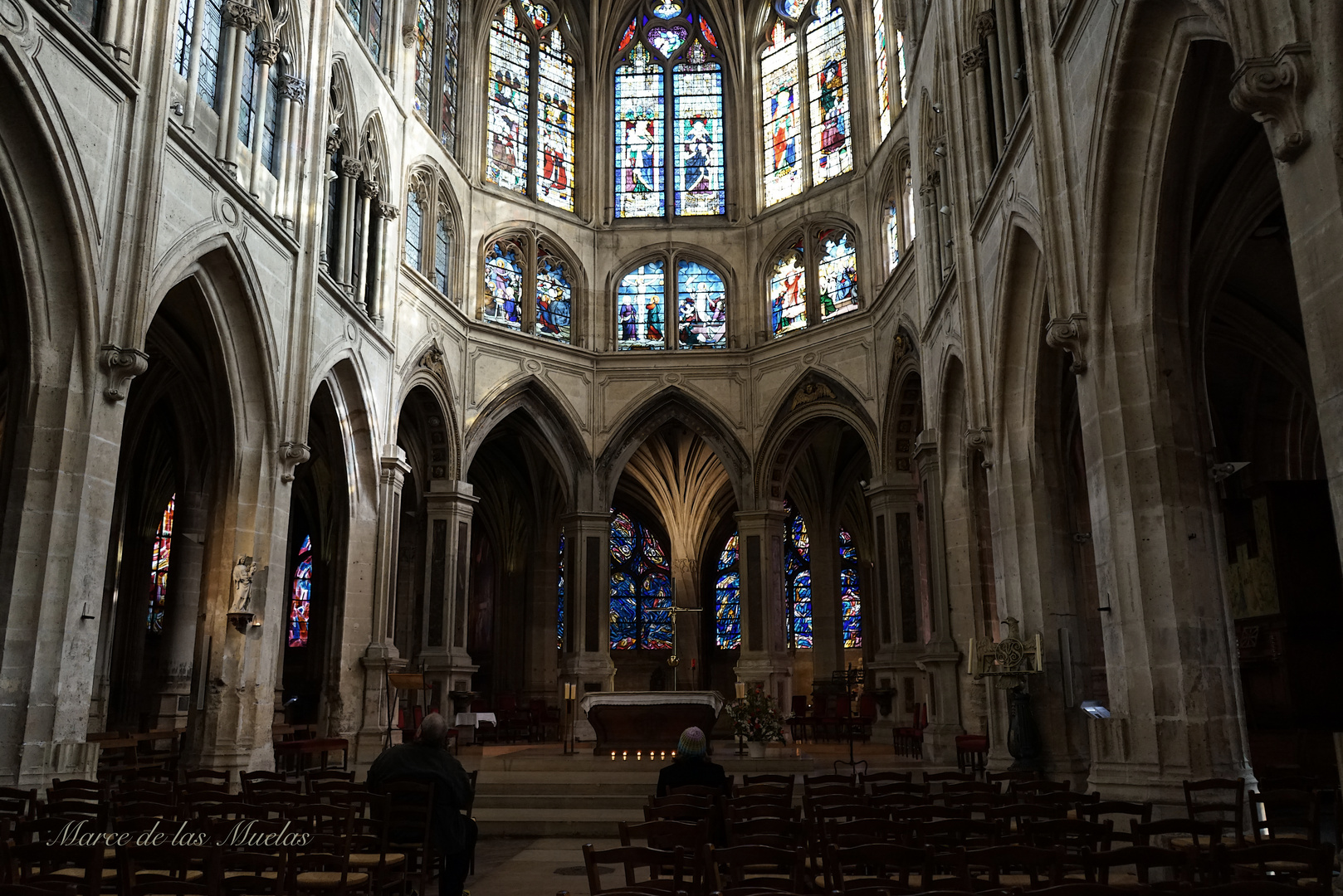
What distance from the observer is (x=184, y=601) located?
2330cm

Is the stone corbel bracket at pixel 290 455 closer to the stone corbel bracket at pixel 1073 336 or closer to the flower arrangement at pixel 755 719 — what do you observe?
the flower arrangement at pixel 755 719

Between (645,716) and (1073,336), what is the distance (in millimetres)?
10924

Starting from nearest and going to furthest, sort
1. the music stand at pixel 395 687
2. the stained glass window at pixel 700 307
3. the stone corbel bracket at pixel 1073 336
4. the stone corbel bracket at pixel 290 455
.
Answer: the stone corbel bracket at pixel 1073 336 → the stone corbel bracket at pixel 290 455 → the music stand at pixel 395 687 → the stained glass window at pixel 700 307

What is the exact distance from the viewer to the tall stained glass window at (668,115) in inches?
1125

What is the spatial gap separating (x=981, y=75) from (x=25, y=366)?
1320 cm

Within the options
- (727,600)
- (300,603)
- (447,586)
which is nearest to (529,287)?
(447,586)

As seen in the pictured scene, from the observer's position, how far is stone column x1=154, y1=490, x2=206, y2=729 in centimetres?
2284

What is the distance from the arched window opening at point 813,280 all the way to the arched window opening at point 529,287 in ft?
16.8

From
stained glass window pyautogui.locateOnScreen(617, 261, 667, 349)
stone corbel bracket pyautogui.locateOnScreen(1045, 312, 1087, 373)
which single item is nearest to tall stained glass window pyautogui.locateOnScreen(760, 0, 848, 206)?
stained glass window pyautogui.locateOnScreen(617, 261, 667, 349)

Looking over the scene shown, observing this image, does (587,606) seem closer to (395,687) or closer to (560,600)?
(560,600)

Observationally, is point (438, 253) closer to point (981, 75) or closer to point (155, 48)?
point (155, 48)

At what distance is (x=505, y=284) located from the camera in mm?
26312

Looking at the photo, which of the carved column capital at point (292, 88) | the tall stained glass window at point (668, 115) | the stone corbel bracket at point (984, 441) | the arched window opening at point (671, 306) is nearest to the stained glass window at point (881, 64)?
the tall stained glass window at point (668, 115)

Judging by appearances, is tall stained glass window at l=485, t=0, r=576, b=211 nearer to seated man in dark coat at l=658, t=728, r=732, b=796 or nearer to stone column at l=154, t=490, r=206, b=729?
stone column at l=154, t=490, r=206, b=729
